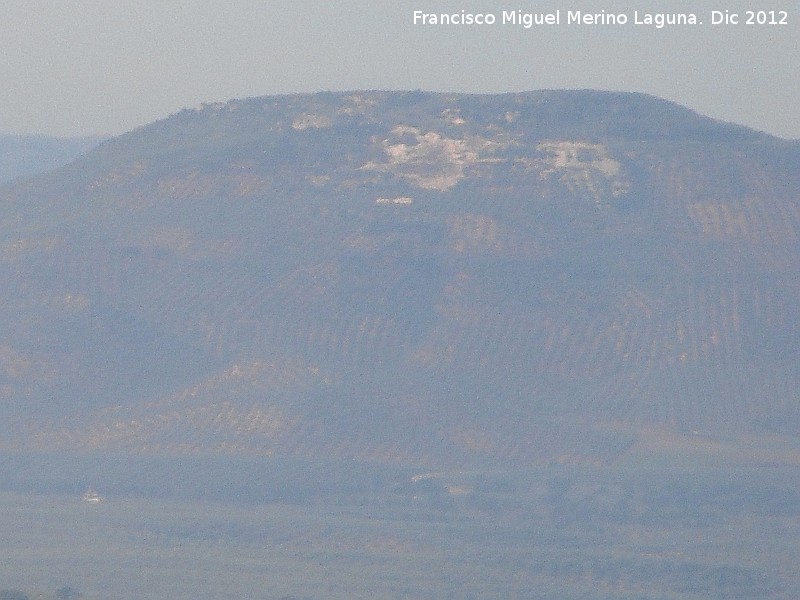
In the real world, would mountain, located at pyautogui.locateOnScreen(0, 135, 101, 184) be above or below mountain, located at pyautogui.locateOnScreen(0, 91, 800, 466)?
above

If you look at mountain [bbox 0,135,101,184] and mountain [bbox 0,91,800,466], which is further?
mountain [bbox 0,135,101,184]

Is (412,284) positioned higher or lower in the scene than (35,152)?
lower

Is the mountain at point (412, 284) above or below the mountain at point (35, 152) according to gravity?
below

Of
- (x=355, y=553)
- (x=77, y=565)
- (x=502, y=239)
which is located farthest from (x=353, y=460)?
(x=502, y=239)

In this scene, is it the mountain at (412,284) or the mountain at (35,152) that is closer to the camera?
the mountain at (412,284)

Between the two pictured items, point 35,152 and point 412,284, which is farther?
point 35,152
